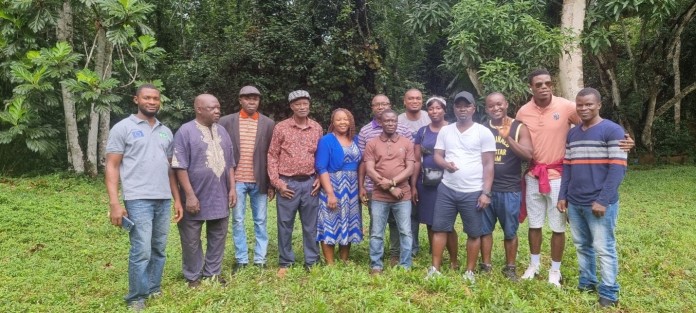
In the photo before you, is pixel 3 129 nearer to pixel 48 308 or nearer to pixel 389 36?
pixel 48 308

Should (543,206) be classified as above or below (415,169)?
below

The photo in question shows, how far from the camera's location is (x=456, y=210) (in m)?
4.30

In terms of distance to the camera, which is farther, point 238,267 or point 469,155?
point 238,267

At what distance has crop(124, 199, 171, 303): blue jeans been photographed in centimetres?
374

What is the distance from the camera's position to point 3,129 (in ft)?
30.2

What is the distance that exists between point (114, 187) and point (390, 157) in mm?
2270

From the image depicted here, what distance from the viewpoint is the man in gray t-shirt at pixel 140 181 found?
3.68m

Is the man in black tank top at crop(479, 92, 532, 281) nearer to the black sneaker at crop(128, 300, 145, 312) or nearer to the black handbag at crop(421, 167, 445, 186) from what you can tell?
the black handbag at crop(421, 167, 445, 186)

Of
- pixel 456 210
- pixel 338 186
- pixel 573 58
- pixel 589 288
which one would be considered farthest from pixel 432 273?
pixel 573 58

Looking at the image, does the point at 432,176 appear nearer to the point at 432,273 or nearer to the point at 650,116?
the point at 432,273

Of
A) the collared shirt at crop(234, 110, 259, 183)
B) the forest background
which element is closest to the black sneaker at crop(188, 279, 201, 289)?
the collared shirt at crop(234, 110, 259, 183)

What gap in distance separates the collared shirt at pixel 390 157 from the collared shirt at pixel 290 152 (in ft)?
1.79

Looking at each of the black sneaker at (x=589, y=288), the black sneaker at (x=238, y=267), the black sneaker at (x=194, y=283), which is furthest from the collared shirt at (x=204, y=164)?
the black sneaker at (x=589, y=288)

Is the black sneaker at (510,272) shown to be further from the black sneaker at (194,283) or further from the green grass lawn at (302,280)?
the black sneaker at (194,283)
